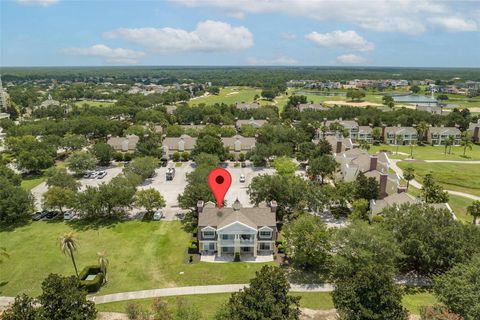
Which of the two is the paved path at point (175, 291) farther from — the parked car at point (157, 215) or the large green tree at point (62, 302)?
the parked car at point (157, 215)

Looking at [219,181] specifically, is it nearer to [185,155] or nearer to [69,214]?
[69,214]

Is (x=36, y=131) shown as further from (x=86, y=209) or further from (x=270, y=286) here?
(x=270, y=286)

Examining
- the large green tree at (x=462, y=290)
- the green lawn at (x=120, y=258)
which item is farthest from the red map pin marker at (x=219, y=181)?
the large green tree at (x=462, y=290)

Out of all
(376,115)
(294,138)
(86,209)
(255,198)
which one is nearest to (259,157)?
(294,138)

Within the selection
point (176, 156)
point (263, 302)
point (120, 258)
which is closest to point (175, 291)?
point (120, 258)

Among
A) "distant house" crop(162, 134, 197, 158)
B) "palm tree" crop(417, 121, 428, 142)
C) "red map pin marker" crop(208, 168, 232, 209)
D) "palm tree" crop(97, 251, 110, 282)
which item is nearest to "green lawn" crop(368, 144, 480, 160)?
"palm tree" crop(417, 121, 428, 142)
